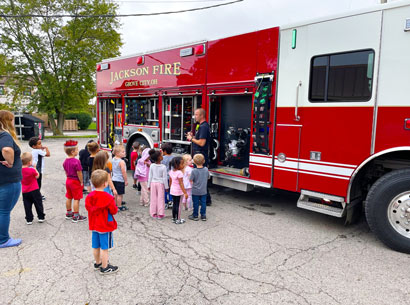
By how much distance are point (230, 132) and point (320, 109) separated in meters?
2.14

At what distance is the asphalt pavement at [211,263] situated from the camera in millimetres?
3020

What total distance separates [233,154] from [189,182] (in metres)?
1.36

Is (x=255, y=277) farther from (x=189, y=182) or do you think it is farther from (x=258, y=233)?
(x=189, y=182)

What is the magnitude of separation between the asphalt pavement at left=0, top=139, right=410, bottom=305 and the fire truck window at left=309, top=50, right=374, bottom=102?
200 centimetres

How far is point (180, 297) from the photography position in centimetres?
298

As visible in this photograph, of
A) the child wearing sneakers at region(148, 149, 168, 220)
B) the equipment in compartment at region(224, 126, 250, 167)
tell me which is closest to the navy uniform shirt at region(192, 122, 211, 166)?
the equipment in compartment at region(224, 126, 250, 167)

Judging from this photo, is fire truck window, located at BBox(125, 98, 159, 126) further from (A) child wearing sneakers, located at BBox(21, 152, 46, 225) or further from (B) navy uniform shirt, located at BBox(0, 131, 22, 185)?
(B) navy uniform shirt, located at BBox(0, 131, 22, 185)

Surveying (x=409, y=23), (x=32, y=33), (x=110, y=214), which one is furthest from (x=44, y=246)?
(x=32, y=33)

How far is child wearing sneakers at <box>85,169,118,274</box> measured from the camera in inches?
129

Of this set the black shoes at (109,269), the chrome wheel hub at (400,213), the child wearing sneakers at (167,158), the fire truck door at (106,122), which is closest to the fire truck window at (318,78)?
the chrome wheel hub at (400,213)

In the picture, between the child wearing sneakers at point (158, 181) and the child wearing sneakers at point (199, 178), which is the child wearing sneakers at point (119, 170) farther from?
the child wearing sneakers at point (199, 178)

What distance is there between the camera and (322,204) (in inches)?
184

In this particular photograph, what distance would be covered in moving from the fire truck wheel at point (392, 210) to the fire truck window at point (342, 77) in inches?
43.8

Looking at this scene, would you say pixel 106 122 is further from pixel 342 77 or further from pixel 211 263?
pixel 342 77
